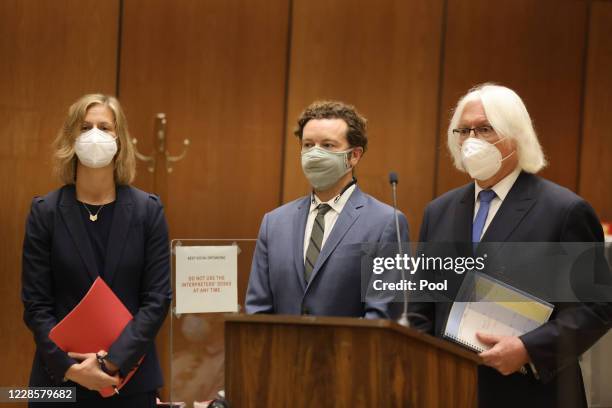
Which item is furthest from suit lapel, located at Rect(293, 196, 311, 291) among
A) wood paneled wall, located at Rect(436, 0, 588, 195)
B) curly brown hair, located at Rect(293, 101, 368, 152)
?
wood paneled wall, located at Rect(436, 0, 588, 195)

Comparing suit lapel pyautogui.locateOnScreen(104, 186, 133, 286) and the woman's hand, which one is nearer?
the woman's hand

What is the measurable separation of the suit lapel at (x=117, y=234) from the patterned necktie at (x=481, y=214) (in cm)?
124

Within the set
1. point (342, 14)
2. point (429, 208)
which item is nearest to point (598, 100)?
point (342, 14)

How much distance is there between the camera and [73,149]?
272 cm

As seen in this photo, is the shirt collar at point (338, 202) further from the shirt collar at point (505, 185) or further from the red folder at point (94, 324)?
the red folder at point (94, 324)

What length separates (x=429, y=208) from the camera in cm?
265

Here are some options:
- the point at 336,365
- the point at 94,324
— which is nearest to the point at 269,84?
the point at 94,324

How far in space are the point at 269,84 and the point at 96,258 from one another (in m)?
2.23

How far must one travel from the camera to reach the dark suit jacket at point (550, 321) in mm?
2213

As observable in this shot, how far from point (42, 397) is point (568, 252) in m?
1.83

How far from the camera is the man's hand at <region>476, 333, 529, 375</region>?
7.07 ft

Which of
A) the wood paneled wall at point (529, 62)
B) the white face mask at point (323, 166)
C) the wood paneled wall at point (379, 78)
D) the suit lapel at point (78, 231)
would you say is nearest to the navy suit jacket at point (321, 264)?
the white face mask at point (323, 166)

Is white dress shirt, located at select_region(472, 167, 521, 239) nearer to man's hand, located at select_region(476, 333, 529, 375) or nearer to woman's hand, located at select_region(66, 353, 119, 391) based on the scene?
man's hand, located at select_region(476, 333, 529, 375)

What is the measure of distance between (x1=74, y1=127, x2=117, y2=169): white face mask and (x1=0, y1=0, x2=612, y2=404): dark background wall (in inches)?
65.3
